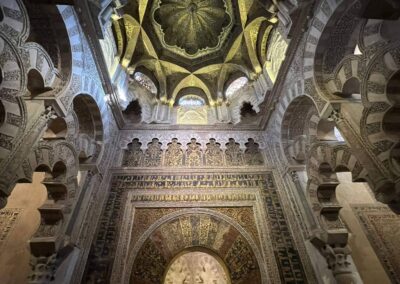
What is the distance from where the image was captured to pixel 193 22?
27.3ft

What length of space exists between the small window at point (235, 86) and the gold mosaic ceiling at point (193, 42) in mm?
177

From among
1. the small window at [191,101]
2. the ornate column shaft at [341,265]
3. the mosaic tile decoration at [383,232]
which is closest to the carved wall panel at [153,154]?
the small window at [191,101]

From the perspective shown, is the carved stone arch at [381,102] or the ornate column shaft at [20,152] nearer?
the ornate column shaft at [20,152]

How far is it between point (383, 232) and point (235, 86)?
5.93m

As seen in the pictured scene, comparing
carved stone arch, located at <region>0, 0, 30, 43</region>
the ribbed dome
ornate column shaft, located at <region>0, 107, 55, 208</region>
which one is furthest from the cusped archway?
the ribbed dome

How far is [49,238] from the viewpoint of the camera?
408cm

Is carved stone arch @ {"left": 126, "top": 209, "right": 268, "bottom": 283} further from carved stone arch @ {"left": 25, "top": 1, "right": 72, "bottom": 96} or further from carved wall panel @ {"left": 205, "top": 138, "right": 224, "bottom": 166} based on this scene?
carved stone arch @ {"left": 25, "top": 1, "right": 72, "bottom": 96}

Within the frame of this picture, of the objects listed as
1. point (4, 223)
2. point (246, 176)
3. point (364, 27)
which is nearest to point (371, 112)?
point (364, 27)

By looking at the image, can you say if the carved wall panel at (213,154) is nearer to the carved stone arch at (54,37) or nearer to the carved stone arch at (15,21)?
the carved stone arch at (54,37)

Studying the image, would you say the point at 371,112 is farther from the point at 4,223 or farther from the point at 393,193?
the point at 4,223

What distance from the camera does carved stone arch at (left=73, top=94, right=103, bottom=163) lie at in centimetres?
543

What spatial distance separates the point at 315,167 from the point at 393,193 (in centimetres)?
187

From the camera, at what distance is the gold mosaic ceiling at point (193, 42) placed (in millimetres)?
7316

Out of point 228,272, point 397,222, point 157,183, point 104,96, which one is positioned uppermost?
point 104,96
